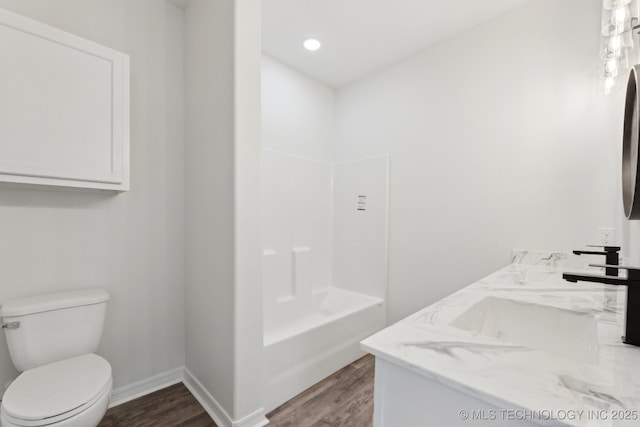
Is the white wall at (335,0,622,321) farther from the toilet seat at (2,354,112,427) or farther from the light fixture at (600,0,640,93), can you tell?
the toilet seat at (2,354,112,427)

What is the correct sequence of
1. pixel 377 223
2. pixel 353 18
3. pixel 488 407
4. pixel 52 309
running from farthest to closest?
1. pixel 377 223
2. pixel 353 18
3. pixel 52 309
4. pixel 488 407

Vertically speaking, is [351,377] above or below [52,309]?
below

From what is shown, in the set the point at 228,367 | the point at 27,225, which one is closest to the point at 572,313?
the point at 228,367

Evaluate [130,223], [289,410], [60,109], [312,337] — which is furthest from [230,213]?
[289,410]

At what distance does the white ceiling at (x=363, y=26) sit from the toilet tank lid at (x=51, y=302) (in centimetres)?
222

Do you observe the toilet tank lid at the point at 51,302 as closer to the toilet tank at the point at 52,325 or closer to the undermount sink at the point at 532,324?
the toilet tank at the point at 52,325

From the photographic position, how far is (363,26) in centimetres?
215

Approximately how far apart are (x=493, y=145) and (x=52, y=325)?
3014mm

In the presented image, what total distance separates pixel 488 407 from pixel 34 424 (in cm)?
158

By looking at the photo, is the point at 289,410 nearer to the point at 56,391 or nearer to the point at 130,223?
the point at 56,391

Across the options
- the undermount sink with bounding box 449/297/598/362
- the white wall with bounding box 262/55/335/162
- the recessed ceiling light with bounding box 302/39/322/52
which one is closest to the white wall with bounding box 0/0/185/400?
the white wall with bounding box 262/55/335/162

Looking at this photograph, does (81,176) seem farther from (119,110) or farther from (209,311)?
(209,311)

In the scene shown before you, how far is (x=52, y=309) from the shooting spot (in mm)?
1416

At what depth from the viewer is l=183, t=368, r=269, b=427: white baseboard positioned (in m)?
1.53
